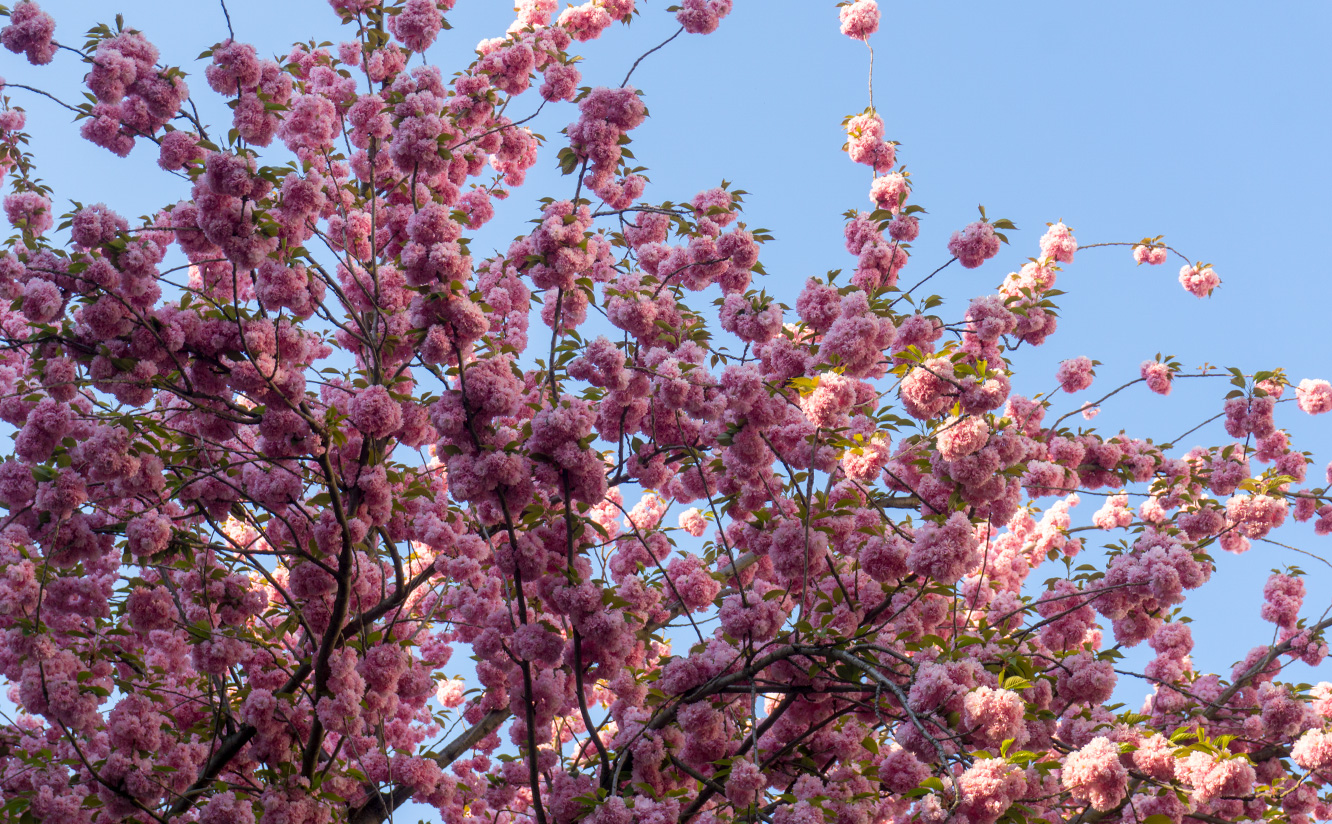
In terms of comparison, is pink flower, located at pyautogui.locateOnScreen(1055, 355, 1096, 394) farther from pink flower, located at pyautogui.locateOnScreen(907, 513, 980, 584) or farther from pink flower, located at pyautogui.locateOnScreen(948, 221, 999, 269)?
pink flower, located at pyautogui.locateOnScreen(907, 513, 980, 584)

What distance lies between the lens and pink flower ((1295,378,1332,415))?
7.45 metres

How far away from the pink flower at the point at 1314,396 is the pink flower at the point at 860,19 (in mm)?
4203

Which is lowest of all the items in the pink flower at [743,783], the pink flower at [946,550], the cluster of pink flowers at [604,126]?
the pink flower at [743,783]

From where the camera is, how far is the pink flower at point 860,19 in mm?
6855

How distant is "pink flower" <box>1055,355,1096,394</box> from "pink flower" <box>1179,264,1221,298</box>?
2067 mm

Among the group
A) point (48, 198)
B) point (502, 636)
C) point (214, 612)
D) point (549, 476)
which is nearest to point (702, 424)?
point (549, 476)

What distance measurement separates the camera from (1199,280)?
841 cm

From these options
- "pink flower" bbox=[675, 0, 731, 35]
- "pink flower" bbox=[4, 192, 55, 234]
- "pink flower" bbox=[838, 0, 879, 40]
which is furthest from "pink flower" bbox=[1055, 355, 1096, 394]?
"pink flower" bbox=[4, 192, 55, 234]

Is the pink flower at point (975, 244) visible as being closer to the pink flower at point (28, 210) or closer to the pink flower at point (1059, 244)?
the pink flower at point (1059, 244)

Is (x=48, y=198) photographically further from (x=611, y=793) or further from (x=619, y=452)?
(x=611, y=793)

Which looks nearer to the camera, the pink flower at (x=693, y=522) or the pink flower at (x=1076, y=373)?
the pink flower at (x=1076, y=373)

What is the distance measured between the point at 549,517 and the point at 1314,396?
6175 mm

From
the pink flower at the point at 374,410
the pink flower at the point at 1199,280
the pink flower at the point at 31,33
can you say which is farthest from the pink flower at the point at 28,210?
the pink flower at the point at 1199,280

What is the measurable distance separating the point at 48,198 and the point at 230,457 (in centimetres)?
303
